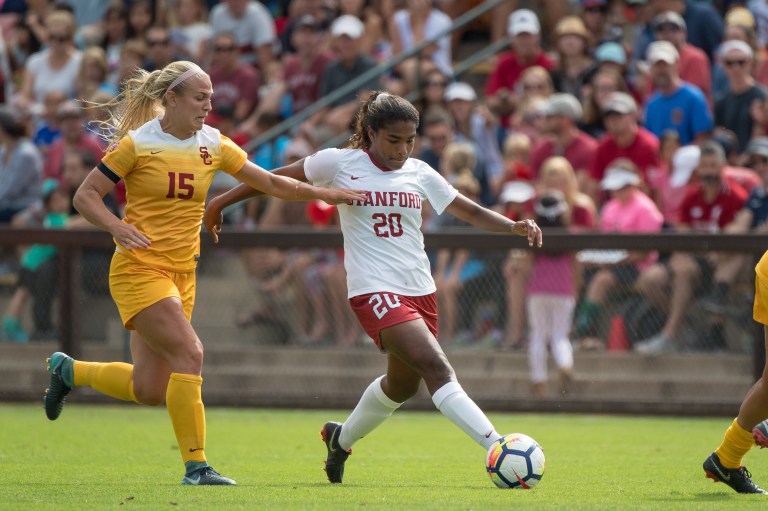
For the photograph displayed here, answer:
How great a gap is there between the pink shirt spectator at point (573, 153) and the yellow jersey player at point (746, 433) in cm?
692

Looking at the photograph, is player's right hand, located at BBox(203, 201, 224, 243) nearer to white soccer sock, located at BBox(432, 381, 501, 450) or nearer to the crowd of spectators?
white soccer sock, located at BBox(432, 381, 501, 450)

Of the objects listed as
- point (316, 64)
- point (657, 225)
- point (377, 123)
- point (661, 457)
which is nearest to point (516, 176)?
point (657, 225)

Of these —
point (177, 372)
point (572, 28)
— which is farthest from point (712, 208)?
point (177, 372)

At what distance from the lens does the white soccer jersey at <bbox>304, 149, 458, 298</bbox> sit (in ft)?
23.0

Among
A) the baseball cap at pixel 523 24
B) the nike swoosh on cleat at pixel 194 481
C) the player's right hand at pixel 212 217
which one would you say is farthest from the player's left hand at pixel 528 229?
the baseball cap at pixel 523 24

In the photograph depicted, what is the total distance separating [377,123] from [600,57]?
320 inches

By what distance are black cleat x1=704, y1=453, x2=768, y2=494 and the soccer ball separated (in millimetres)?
1093

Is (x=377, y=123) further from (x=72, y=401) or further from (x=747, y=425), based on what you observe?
(x=72, y=401)

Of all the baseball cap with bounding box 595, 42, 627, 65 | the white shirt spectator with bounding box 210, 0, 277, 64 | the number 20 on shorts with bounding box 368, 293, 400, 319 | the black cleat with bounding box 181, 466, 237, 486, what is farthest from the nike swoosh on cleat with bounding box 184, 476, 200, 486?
the white shirt spectator with bounding box 210, 0, 277, 64

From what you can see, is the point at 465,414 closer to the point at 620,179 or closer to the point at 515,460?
the point at 515,460

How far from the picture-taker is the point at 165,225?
723 centimetres

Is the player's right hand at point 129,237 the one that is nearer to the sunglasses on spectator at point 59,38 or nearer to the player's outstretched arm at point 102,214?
the player's outstretched arm at point 102,214

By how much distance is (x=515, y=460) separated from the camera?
6480 millimetres

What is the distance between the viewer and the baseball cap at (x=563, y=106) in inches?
539
